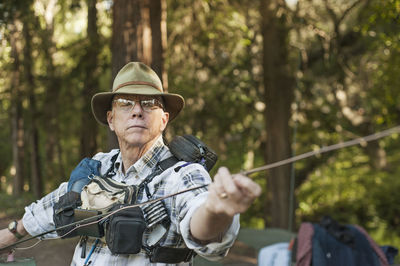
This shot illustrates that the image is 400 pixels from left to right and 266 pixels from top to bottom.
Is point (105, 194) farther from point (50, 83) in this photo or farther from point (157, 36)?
point (50, 83)

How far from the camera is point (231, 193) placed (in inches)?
67.7

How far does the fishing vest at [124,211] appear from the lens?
248cm

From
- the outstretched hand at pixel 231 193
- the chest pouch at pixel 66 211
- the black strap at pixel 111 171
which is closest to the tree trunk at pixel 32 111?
the black strap at pixel 111 171

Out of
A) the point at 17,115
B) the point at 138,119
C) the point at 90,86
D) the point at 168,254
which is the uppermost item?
the point at 90,86

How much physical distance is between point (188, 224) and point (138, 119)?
0.82 m

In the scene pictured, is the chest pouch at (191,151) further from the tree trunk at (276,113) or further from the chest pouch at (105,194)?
the tree trunk at (276,113)

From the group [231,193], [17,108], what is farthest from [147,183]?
[17,108]

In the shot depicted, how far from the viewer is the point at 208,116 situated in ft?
40.4

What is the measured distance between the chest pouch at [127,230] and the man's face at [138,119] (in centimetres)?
43

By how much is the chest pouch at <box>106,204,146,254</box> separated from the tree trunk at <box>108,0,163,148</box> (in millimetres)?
3286

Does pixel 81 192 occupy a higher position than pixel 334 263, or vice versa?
pixel 81 192

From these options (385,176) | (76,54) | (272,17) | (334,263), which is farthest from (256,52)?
(334,263)

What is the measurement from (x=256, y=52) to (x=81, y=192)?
9852mm

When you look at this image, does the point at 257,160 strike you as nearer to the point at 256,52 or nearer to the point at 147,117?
the point at 256,52
